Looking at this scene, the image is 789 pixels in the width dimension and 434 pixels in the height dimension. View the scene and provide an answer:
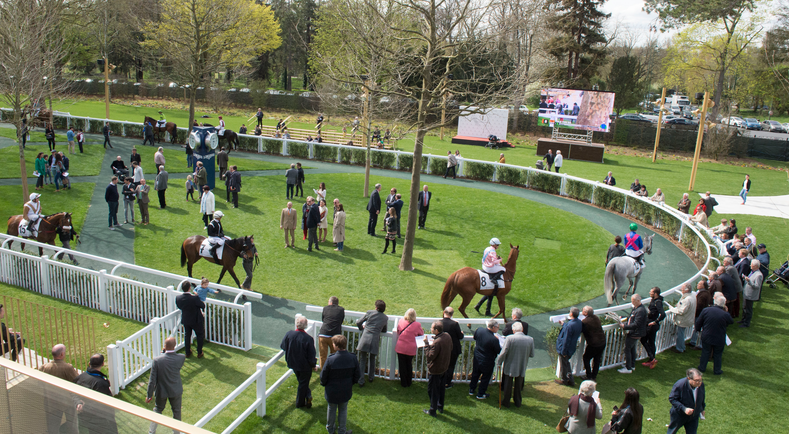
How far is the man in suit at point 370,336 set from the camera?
820cm

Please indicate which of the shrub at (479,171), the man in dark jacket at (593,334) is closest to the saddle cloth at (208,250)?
the man in dark jacket at (593,334)

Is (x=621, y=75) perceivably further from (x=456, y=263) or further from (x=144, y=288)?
(x=144, y=288)

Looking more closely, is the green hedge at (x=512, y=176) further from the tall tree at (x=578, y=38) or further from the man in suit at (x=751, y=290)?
the tall tree at (x=578, y=38)

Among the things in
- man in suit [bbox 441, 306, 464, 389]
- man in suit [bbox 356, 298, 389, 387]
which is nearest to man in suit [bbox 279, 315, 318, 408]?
man in suit [bbox 356, 298, 389, 387]

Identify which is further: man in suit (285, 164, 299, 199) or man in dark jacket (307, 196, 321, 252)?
man in suit (285, 164, 299, 199)

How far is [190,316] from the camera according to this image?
28.3ft

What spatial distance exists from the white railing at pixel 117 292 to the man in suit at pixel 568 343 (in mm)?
5016

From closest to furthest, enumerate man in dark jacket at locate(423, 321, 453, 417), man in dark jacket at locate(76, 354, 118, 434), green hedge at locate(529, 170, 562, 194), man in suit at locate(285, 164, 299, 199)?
man in dark jacket at locate(76, 354, 118, 434) < man in dark jacket at locate(423, 321, 453, 417) < man in suit at locate(285, 164, 299, 199) < green hedge at locate(529, 170, 562, 194)

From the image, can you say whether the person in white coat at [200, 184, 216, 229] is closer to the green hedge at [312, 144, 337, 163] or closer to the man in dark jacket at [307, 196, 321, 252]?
the man in dark jacket at [307, 196, 321, 252]

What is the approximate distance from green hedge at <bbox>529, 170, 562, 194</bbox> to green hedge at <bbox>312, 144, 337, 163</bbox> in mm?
10180

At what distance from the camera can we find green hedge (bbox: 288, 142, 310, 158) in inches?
1138

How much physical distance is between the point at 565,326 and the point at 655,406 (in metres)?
1.71

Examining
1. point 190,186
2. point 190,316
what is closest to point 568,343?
point 190,316

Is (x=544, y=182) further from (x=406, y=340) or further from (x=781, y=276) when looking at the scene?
(x=406, y=340)
